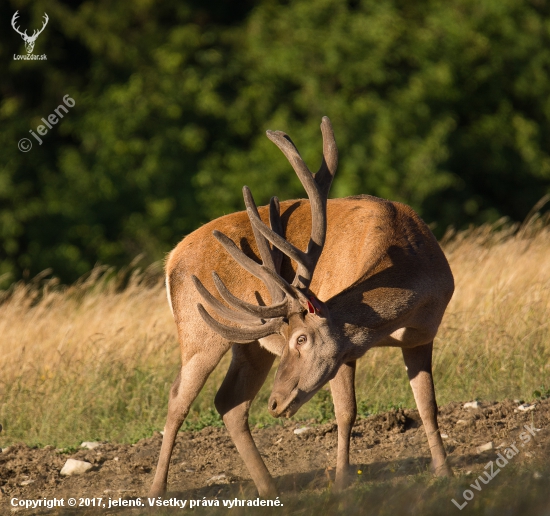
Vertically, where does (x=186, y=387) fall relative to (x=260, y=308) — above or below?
below

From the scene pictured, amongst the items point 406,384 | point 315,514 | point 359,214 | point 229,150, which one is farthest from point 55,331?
point 229,150

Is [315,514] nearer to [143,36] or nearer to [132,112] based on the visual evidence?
[132,112]

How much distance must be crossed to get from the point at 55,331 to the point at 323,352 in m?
4.93

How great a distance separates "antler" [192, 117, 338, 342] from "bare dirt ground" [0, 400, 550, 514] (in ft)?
3.35

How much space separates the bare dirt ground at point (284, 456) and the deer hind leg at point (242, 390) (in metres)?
0.27

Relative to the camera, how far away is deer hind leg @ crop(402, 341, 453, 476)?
578cm

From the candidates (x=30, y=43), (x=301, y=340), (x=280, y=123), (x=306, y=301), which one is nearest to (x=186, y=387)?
(x=301, y=340)

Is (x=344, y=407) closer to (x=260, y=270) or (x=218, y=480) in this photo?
(x=218, y=480)

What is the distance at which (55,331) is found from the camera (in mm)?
9375

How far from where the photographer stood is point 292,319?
525 centimetres

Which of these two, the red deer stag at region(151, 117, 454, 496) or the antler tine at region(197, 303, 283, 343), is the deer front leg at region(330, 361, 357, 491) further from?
the antler tine at region(197, 303, 283, 343)

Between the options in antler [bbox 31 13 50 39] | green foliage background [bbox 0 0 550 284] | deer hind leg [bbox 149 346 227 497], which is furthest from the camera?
antler [bbox 31 13 50 39]

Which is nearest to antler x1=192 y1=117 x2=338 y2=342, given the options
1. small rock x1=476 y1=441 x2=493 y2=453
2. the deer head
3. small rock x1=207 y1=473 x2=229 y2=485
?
the deer head

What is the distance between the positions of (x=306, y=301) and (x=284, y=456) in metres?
1.75
